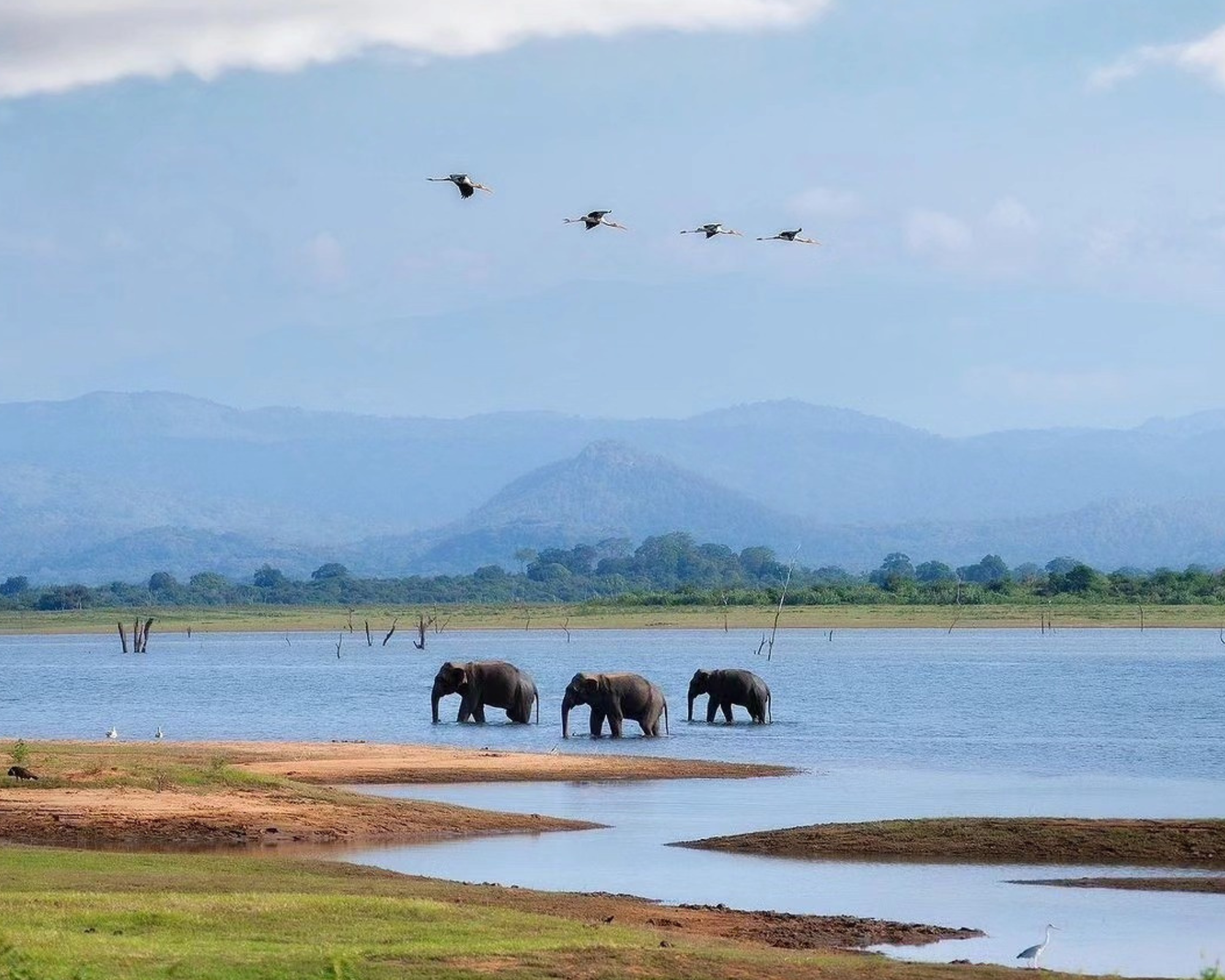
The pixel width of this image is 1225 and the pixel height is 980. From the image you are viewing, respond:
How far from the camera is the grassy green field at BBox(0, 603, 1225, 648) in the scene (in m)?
132

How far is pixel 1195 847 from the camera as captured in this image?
90.1ft

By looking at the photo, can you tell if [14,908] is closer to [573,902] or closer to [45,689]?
[573,902]

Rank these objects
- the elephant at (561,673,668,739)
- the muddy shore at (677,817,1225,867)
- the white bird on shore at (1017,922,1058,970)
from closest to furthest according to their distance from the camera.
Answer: the white bird on shore at (1017,922,1058,970) → the muddy shore at (677,817,1225,867) → the elephant at (561,673,668,739)

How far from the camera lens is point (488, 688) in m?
57.0

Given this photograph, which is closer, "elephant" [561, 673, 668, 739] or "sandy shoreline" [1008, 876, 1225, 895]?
"sandy shoreline" [1008, 876, 1225, 895]

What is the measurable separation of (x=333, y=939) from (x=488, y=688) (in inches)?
1523

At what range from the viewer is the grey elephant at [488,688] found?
2232 inches

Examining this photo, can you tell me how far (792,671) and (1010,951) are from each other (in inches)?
2528

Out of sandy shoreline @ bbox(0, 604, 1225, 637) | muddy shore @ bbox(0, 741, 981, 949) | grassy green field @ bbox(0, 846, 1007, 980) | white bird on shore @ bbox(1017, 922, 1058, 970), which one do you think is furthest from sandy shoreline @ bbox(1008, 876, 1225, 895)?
sandy shoreline @ bbox(0, 604, 1225, 637)

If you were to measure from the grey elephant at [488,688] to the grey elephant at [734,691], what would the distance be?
13.8 feet

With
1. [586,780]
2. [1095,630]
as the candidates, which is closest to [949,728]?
[586,780]

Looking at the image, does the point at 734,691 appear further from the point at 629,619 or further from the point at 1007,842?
the point at 629,619

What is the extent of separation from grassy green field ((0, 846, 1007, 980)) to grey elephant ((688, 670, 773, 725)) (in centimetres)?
3294

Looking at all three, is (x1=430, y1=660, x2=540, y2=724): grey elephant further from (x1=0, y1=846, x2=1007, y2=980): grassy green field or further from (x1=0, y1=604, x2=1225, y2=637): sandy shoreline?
(x1=0, y1=604, x2=1225, y2=637): sandy shoreline
